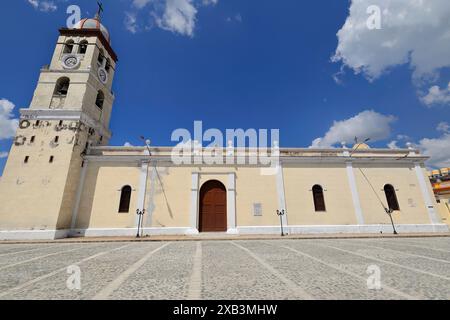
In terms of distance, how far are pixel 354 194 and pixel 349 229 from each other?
2.57 meters

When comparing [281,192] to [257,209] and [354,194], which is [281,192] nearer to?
[257,209]

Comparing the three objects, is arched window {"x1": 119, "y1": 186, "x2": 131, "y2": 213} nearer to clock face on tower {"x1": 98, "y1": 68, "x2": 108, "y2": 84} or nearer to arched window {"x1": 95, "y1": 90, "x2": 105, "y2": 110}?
arched window {"x1": 95, "y1": 90, "x2": 105, "y2": 110}

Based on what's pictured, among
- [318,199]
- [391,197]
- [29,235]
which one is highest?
[391,197]

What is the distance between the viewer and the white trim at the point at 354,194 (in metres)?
14.0

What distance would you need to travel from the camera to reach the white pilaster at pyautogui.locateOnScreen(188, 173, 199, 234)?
13.3m

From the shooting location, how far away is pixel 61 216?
12.4 meters

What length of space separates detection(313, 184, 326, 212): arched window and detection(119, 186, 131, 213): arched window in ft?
44.1

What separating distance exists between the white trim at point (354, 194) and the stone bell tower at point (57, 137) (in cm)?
1968

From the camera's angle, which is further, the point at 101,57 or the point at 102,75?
the point at 101,57

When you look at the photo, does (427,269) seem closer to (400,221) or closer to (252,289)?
(252,289)

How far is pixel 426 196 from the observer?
14859 mm

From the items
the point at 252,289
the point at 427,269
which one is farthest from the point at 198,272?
the point at 427,269

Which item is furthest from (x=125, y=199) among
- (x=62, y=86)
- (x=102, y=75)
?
(x=102, y=75)

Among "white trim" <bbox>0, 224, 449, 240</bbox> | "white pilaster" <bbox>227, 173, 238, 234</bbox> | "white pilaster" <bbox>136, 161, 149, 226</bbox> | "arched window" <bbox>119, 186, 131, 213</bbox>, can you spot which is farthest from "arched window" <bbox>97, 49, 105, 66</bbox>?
"white pilaster" <bbox>227, 173, 238, 234</bbox>
